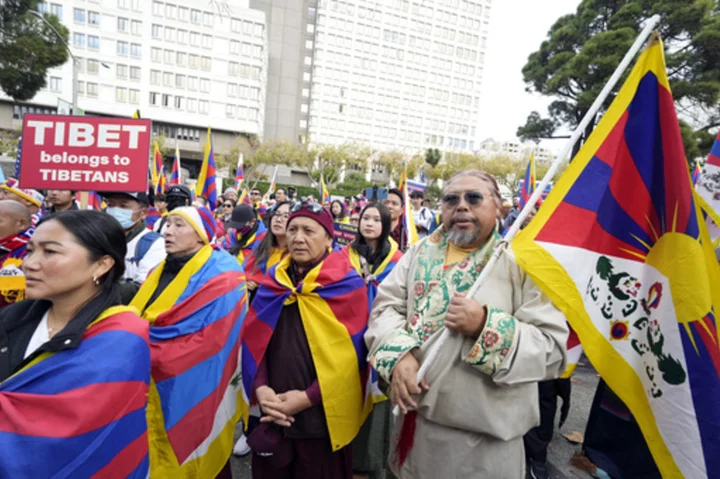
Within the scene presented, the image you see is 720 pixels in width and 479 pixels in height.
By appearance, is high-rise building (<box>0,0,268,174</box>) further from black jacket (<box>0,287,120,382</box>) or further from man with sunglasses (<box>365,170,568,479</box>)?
man with sunglasses (<box>365,170,568,479</box>)

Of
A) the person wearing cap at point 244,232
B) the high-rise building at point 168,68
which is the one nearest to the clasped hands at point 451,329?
the person wearing cap at point 244,232

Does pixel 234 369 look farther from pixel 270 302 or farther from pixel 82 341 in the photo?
pixel 82 341

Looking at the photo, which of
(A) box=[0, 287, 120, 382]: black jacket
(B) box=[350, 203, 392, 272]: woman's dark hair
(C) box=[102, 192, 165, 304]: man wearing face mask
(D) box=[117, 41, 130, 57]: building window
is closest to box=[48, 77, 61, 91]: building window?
(D) box=[117, 41, 130, 57]: building window

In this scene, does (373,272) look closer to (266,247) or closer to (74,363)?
(266,247)

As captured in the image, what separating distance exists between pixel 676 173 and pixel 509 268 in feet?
2.84

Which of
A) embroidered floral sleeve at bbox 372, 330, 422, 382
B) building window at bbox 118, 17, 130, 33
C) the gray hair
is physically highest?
building window at bbox 118, 17, 130, 33

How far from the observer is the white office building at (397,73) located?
59.8 metres

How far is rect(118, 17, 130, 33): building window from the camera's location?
43.5m

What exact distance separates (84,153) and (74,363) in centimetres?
235

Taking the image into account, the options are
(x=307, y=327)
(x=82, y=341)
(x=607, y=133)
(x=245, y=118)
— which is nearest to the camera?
(x=82, y=341)

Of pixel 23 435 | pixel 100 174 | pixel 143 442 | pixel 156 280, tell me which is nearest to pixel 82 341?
pixel 23 435

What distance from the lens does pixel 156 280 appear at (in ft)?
9.15

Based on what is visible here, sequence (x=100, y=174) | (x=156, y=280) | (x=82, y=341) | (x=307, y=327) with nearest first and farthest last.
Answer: (x=82, y=341) → (x=307, y=327) → (x=156, y=280) → (x=100, y=174)

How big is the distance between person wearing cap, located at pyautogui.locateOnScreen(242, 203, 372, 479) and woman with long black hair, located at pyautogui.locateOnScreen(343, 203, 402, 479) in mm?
730
